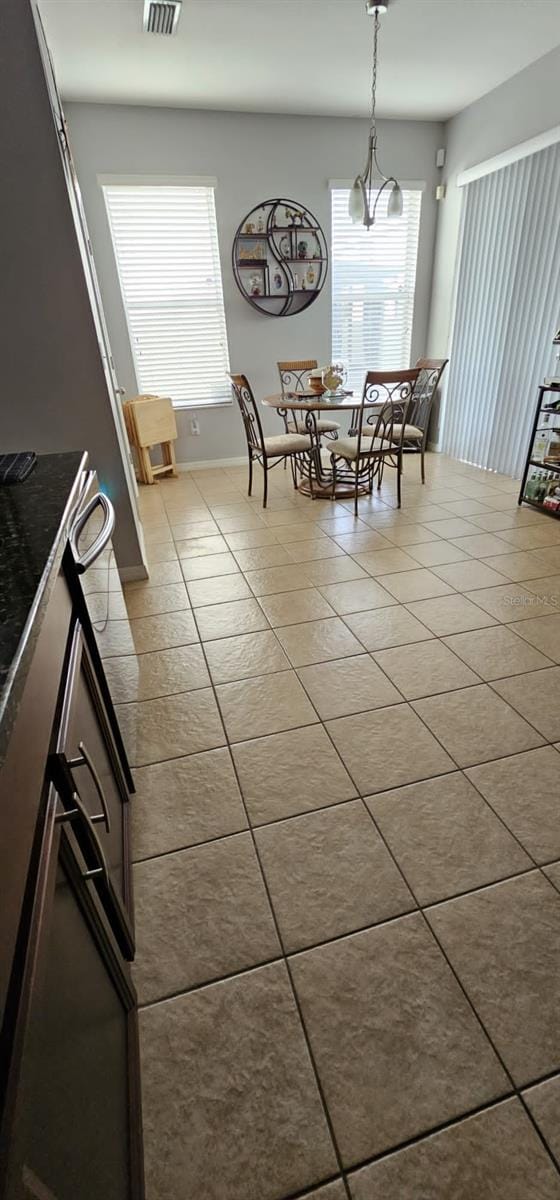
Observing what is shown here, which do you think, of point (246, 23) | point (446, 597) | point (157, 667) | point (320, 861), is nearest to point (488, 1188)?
point (320, 861)

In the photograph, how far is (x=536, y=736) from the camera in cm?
168

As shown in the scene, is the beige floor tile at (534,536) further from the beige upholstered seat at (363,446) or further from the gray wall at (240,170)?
the gray wall at (240,170)

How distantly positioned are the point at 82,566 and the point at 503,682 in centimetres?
153

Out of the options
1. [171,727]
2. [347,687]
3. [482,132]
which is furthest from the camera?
[482,132]

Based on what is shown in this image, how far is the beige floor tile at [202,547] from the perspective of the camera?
3.14m

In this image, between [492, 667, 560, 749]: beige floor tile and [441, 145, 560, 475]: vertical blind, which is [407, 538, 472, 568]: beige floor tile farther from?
[441, 145, 560, 475]: vertical blind

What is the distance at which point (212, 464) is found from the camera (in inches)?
200

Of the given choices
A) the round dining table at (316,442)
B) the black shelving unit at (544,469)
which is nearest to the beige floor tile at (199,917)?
the round dining table at (316,442)

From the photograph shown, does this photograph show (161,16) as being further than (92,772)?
Yes

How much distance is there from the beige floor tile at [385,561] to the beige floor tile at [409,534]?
0.52 ft

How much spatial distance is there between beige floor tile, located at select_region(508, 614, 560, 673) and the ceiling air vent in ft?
11.4

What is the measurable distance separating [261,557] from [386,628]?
100cm

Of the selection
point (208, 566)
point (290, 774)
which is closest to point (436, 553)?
point (208, 566)

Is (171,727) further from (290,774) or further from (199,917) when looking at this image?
(199,917)
